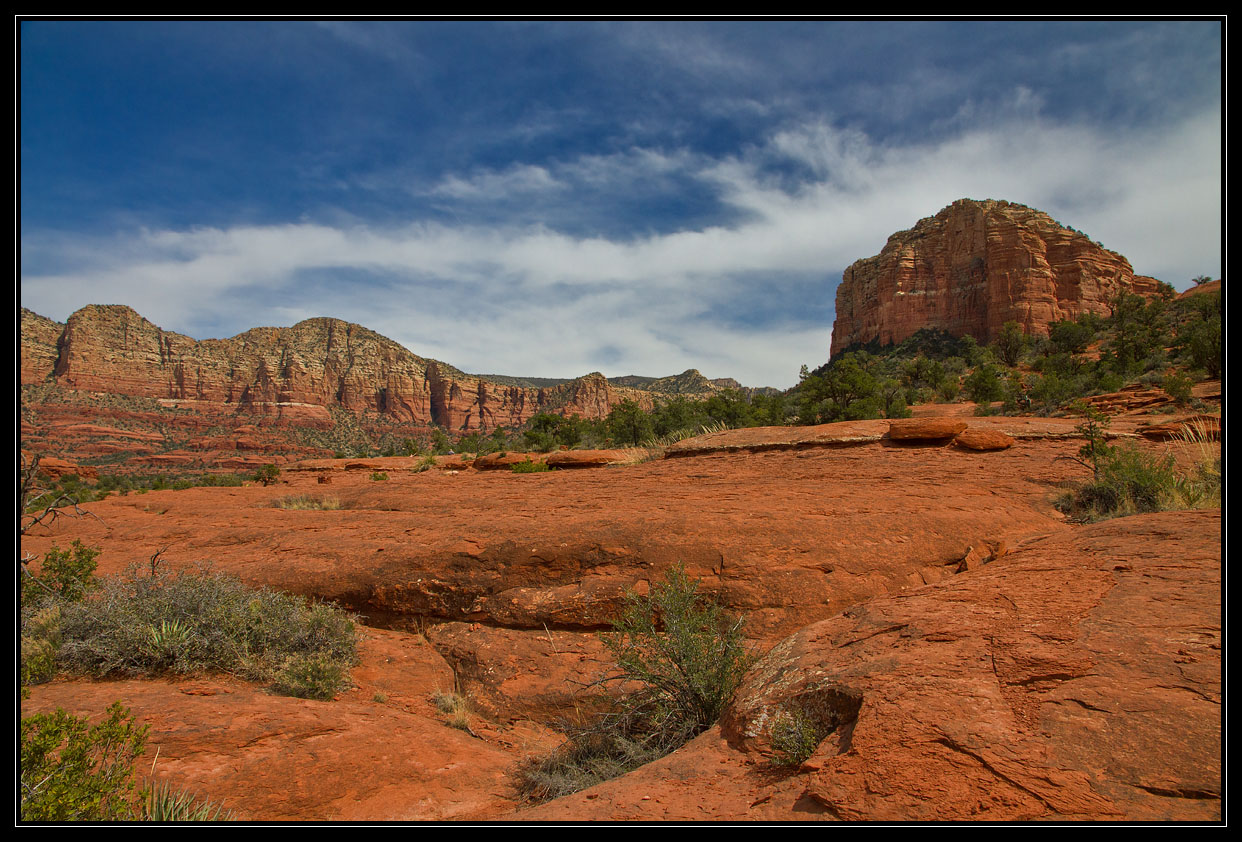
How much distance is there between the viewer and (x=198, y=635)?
5.47 meters

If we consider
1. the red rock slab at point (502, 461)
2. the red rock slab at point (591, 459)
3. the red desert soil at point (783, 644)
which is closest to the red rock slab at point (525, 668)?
the red desert soil at point (783, 644)

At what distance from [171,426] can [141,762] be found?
327 ft

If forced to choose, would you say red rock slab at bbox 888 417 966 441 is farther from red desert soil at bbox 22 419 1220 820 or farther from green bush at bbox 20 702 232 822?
green bush at bbox 20 702 232 822

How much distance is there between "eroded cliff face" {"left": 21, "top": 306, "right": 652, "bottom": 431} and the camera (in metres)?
88.9

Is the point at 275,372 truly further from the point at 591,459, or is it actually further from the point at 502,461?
the point at 591,459

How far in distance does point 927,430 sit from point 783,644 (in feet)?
28.5

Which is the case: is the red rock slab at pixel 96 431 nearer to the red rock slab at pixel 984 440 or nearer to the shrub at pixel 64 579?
the shrub at pixel 64 579

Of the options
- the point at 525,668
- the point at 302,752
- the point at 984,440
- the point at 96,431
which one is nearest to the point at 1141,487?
the point at 984,440

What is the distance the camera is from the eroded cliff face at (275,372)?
88.9 meters

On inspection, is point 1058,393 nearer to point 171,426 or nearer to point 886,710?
point 886,710

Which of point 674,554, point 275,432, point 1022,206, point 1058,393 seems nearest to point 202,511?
point 674,554

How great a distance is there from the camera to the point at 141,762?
144 inches

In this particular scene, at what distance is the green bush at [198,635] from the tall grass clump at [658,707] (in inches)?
115

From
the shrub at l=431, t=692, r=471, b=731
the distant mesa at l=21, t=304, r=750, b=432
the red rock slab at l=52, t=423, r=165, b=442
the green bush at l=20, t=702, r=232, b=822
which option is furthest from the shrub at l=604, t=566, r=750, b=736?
the red rock slab at l=52, t=423, r=165, b=442
